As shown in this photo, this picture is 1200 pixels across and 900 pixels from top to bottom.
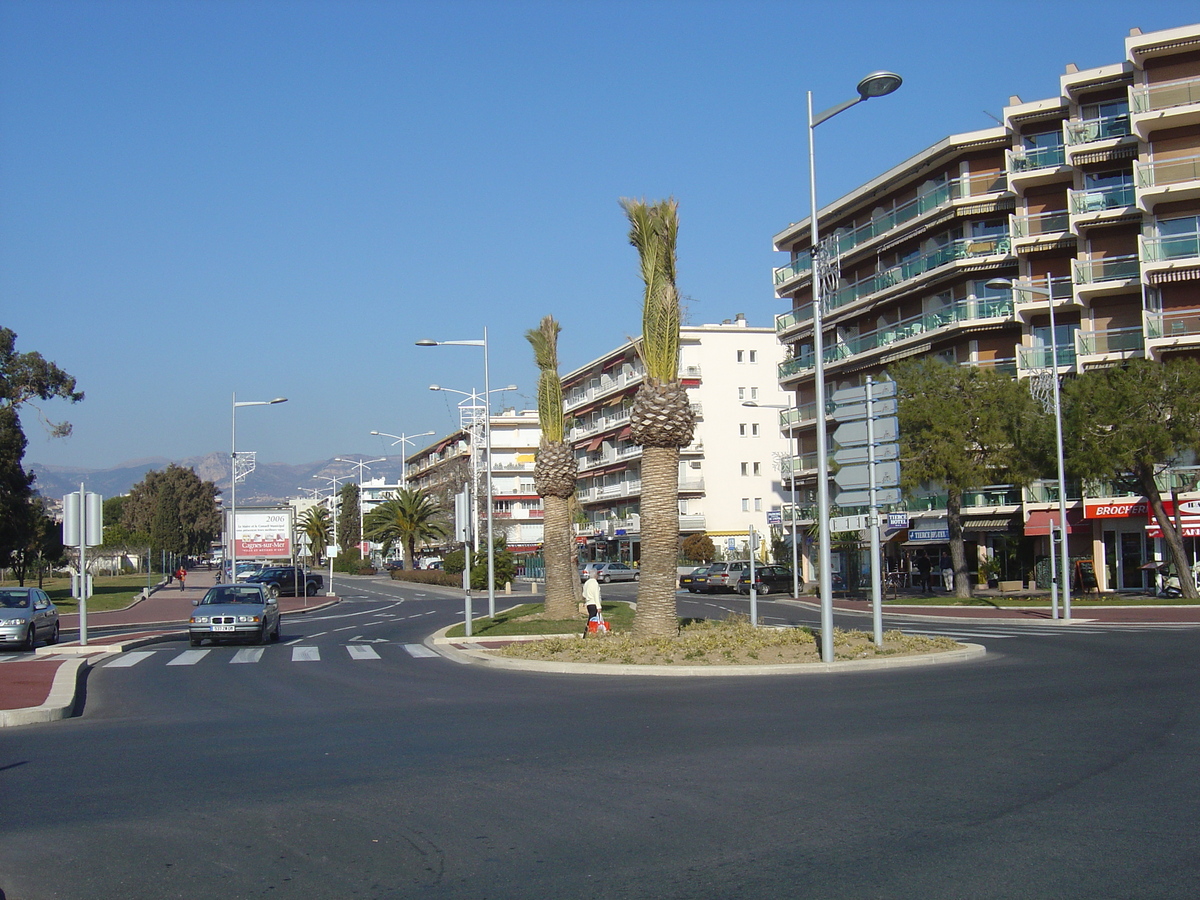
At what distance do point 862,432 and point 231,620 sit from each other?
14.6 m

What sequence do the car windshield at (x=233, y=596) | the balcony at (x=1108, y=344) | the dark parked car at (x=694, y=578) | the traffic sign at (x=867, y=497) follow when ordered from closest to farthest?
the traffic sign at (x=867, y=497) < the car windshield at (x=233, y=596) < the balcony at (x=1108, y=344) < the dark parked car at (x=694, y=578)

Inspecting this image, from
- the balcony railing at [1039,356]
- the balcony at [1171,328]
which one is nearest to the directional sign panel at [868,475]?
the balcony at [1171,328]

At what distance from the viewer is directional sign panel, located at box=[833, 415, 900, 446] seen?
1906 centimetres

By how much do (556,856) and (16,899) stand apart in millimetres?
2928

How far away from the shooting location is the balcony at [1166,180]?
140 ft

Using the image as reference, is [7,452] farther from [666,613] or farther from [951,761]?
[951,761]

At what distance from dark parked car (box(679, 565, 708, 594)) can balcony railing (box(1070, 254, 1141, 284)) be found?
2369cm

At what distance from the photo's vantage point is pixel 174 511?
11812 cm

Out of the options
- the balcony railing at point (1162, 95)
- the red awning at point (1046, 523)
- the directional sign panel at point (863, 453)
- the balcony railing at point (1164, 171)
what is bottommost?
the red awning at point (1046, 523)

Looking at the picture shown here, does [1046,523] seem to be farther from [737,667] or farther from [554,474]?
[737,667]

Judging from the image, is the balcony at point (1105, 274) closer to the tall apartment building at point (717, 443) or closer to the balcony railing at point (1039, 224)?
the balcony railing at point (1039, 224)

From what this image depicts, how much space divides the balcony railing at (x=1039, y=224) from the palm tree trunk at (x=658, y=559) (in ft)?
112

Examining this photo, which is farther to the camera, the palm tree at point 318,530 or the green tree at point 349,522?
the green tree at point 349,522

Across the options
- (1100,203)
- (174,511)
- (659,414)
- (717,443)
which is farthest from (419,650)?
(174,511)
